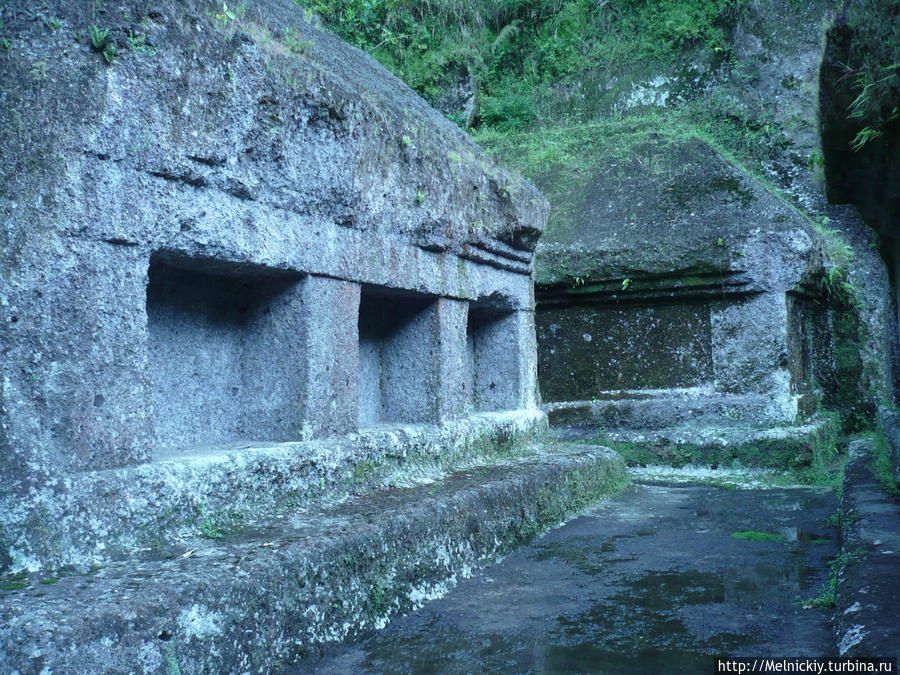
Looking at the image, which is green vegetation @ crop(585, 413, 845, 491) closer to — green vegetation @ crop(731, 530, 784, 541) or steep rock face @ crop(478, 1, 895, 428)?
steep rock face @ crop(478, 1, 895, 428)

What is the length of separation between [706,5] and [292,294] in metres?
7.47

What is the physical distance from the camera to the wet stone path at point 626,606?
7.06 ft

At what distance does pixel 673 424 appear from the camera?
A: 583 cm

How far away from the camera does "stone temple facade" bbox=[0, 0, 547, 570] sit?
6.48ft

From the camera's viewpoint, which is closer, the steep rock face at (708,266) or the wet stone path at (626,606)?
the wet stone path at (626,606)

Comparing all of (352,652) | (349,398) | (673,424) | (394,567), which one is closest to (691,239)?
(673,424)

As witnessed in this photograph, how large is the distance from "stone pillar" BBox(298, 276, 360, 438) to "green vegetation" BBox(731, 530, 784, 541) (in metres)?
1.96

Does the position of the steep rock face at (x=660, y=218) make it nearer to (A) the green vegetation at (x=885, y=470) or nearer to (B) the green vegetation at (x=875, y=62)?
(A) the green vegetation at (x=885, y=470)

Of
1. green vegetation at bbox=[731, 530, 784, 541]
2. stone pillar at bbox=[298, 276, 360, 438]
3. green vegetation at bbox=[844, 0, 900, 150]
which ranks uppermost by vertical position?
green vegetation at bbox=[844, 0, 900, 150]

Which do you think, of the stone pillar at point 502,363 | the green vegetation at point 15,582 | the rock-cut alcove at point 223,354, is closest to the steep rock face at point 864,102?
the rock-cut alcove at point 223,354

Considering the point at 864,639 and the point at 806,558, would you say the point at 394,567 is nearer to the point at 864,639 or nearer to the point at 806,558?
the point at 864,639

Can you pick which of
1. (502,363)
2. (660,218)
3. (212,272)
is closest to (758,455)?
(660,218)

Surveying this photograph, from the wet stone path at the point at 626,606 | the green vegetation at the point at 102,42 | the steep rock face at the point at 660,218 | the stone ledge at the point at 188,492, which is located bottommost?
the wet stone path at the point at 626,606

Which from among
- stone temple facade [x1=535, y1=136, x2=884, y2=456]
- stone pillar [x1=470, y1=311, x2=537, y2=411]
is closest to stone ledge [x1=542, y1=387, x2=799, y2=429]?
stone temple facade [x1=535, y1=136, x2=884, y2=456]
